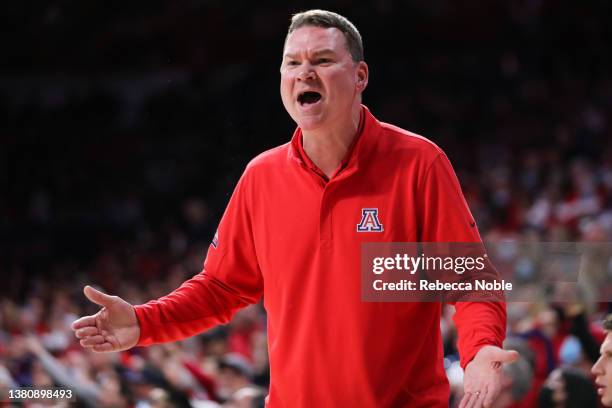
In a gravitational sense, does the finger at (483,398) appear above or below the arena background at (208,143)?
below

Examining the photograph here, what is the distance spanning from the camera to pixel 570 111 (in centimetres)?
903

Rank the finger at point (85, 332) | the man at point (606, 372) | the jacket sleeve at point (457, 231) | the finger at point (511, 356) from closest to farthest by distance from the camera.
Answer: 1. the finger at point (511, 356)
2. the jacket sleeve at point (457, 231)
3. the finger at point (85, 332)
4. the man at point (606, 372)

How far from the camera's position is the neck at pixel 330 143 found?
259 centimetres

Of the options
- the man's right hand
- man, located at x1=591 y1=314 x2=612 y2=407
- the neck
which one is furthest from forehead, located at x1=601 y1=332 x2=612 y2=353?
the man's right hand

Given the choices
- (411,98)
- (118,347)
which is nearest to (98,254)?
(411,98)

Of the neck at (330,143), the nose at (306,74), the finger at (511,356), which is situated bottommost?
the finger at (511,356)


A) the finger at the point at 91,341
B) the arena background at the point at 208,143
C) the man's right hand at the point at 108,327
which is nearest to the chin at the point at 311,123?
the man's right hand at the point at 108,327

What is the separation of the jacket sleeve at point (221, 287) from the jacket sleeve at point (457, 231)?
52 centimetres

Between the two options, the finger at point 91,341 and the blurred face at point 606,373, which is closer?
the finger at point 91,341

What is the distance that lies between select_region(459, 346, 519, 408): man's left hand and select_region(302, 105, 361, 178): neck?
2.19 feet

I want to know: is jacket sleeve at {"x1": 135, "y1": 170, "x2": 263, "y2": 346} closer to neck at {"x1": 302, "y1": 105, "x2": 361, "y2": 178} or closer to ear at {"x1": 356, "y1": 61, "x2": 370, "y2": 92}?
neck at {"x1": 302, "y1": 105, "x2": 361, "y2": 178}

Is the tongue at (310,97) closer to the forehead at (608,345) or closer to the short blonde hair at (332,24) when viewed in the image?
the short blonde hair at (332,24)

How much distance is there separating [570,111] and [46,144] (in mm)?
6452

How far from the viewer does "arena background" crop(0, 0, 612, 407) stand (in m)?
5.32
